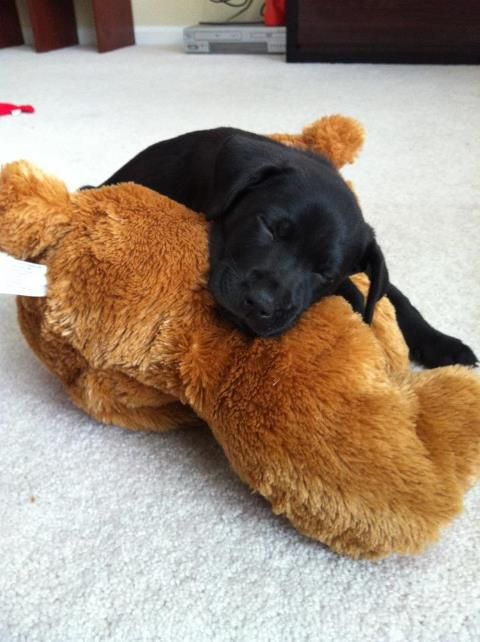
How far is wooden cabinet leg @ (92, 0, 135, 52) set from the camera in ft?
13.6

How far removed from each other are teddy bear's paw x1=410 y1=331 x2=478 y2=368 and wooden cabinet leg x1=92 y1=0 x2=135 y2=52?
369 cm

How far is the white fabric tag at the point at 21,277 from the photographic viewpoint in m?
0.81

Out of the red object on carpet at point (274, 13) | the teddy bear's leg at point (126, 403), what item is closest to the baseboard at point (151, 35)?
the red object on carpet at point (274, 13)

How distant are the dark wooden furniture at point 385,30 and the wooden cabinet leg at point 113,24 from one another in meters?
1.30

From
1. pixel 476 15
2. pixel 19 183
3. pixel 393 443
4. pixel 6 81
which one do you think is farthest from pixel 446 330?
pixel 6 81

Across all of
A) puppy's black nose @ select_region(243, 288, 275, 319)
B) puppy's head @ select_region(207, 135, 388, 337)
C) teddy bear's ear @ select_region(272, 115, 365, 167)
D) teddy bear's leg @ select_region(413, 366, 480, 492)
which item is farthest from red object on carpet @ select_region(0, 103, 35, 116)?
teddy bear's leg @ select_region(413, 366, 480, 492)

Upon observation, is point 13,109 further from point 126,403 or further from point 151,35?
point 151,35

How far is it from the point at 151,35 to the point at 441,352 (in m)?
4.21

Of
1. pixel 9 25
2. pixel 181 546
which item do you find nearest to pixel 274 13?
pixel 9 25

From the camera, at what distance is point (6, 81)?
3342 millimetres

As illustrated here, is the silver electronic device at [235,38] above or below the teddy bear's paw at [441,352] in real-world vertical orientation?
below

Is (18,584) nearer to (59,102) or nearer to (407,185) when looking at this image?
(407,185)

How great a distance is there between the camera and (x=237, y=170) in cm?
97

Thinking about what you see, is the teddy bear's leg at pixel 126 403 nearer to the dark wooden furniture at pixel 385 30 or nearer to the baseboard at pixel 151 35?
the dark wooden furniture at pixel 385 30
